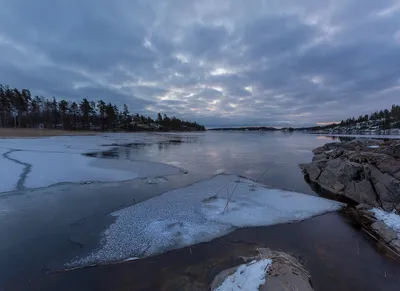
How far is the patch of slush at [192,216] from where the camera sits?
173 inches

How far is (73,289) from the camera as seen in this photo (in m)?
3.23

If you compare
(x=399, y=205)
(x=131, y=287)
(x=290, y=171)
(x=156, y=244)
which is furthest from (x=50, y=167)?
(x=399, y=205)

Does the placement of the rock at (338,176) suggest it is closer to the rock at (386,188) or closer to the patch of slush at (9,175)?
the rock at (386,188)

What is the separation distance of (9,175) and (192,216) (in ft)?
28.5

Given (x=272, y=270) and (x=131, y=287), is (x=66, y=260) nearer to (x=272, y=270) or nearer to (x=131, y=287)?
(x=131, y=287)

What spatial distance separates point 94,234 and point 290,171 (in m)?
11.4

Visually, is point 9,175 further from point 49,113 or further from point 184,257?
point 49,113

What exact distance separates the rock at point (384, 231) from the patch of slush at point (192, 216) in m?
1.26

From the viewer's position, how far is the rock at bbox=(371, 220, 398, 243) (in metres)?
4.88

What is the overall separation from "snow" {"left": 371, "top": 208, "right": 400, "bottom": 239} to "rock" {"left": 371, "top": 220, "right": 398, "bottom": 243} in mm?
148

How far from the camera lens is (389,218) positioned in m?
5.77

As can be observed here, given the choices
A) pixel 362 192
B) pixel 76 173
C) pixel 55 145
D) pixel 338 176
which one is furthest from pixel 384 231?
pixel 55 145

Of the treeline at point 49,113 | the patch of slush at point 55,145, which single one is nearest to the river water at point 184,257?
the patch of slush at point 55,145

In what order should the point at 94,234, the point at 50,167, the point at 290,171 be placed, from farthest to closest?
the point at 290,171 < the point at 50,167 < the point at 94,234
